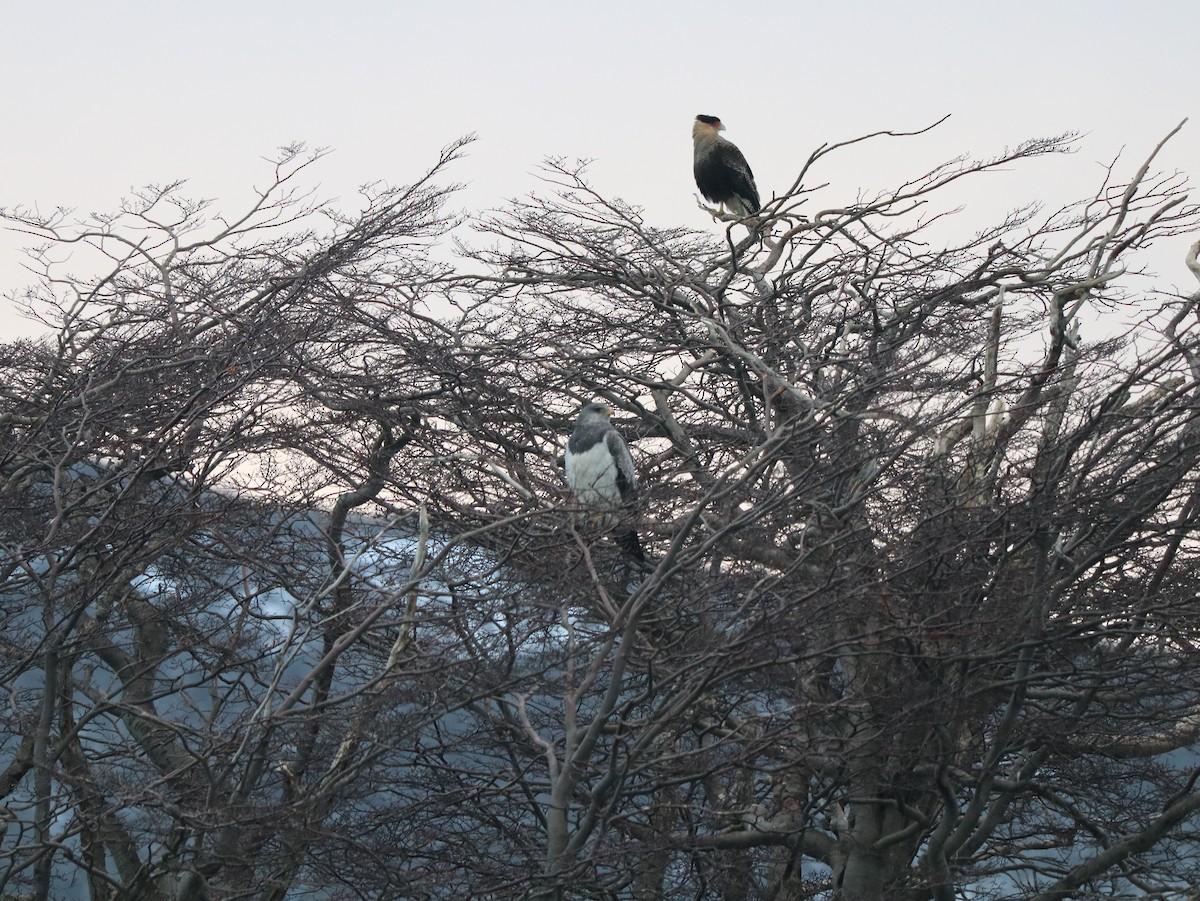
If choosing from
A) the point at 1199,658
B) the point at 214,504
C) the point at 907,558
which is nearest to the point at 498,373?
the point at 214,504

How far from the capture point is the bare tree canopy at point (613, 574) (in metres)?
5.22

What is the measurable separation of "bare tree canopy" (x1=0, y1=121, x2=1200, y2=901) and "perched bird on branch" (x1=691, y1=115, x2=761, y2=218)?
4.22m

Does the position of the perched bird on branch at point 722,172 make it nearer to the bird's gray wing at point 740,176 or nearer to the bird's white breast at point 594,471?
the bird's gray wing at point 740,176

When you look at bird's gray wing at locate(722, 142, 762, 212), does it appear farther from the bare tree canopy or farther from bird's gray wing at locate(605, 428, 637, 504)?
bird's gray wing at locate(605, 428, 637, 504)

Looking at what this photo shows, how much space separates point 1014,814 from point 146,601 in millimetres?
5582

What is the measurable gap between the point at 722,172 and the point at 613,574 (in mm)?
8082

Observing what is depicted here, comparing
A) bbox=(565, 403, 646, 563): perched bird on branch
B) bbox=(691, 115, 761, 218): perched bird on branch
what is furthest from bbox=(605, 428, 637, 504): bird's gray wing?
bbox=(691, 115, 761, 218): perched bird on branch

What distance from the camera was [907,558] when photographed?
5652 millimetres

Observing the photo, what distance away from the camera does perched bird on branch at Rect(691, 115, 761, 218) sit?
13.4m

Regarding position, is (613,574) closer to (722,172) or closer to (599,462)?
(599,462)

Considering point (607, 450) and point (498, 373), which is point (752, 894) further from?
point (498, 373)

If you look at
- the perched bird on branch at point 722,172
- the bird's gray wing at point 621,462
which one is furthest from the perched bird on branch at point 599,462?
the perched bird on branch at point 722,172

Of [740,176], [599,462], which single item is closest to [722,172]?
[740,176]

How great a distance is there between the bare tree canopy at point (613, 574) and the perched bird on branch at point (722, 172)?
422cm
